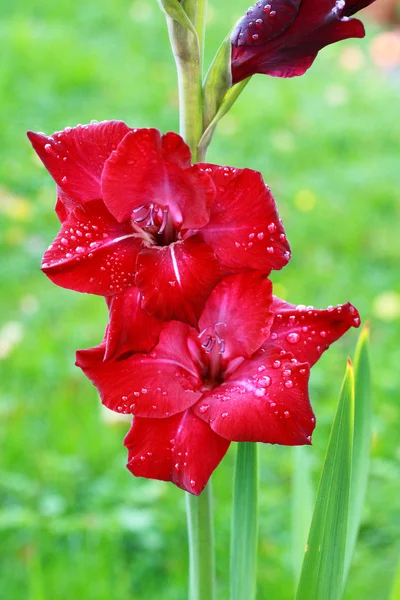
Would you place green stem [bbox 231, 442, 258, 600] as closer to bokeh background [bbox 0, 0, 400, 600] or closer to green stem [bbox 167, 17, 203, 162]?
bokeh background [bbox 0, 0, 400, 600]

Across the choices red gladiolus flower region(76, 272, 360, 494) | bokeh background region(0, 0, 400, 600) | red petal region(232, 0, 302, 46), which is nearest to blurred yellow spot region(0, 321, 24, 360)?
bokeh background region(0, 0, 400, 600)

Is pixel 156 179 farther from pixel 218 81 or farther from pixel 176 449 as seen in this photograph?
pixel 176 449

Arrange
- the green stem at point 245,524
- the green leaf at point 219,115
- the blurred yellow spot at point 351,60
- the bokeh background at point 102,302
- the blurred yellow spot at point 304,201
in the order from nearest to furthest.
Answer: the green leaf at point 219,115
the green stem at point 245,524
the bokeh background at point 102,302
the blurred yellow spot at point 304,201
the blurred yellow spot at point 351,60

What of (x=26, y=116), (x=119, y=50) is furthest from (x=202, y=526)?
(x=119, y=50)

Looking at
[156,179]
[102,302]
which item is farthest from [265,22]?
[102,302]

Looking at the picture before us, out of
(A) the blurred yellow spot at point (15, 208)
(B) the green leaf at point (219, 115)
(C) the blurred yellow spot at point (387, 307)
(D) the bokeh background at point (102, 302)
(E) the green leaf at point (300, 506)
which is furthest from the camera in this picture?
(A) the blurred yellow spot at point (15, 208)

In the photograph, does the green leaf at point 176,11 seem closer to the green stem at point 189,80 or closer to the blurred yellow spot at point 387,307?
the green stem at point 189,80

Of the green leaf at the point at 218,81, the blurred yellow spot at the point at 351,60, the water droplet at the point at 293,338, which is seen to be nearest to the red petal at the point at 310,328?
the water droplet at the point at 293,338
